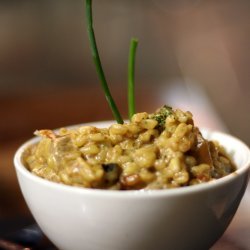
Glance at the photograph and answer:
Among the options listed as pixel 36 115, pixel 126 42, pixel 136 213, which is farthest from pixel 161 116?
pixel 126 42

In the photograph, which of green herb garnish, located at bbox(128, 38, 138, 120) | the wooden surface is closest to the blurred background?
the wooden surface

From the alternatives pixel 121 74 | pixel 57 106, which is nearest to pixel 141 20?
pixel 121 74

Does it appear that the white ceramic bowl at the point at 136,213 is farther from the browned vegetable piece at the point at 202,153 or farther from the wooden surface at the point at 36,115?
the wooden surface at the point at 36,115

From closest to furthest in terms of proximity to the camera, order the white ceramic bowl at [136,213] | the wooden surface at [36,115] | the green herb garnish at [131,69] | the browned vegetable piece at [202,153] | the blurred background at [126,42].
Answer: the white ceramic bowl at [136,213] → the browned vegetable piece at [202,153] → the green herb garnish at [131,69] → the wooden surface at [36,115] → the blurred background at [126,42]

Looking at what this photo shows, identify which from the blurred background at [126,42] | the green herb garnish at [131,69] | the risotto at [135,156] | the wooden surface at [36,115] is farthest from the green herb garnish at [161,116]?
the blurred background at [126,42]

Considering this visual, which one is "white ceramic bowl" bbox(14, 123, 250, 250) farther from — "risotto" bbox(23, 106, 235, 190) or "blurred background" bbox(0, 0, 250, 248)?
"blurred background" bbox(0, 0, 250, 248)

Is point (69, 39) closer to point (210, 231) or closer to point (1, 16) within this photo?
point (1, 16)
